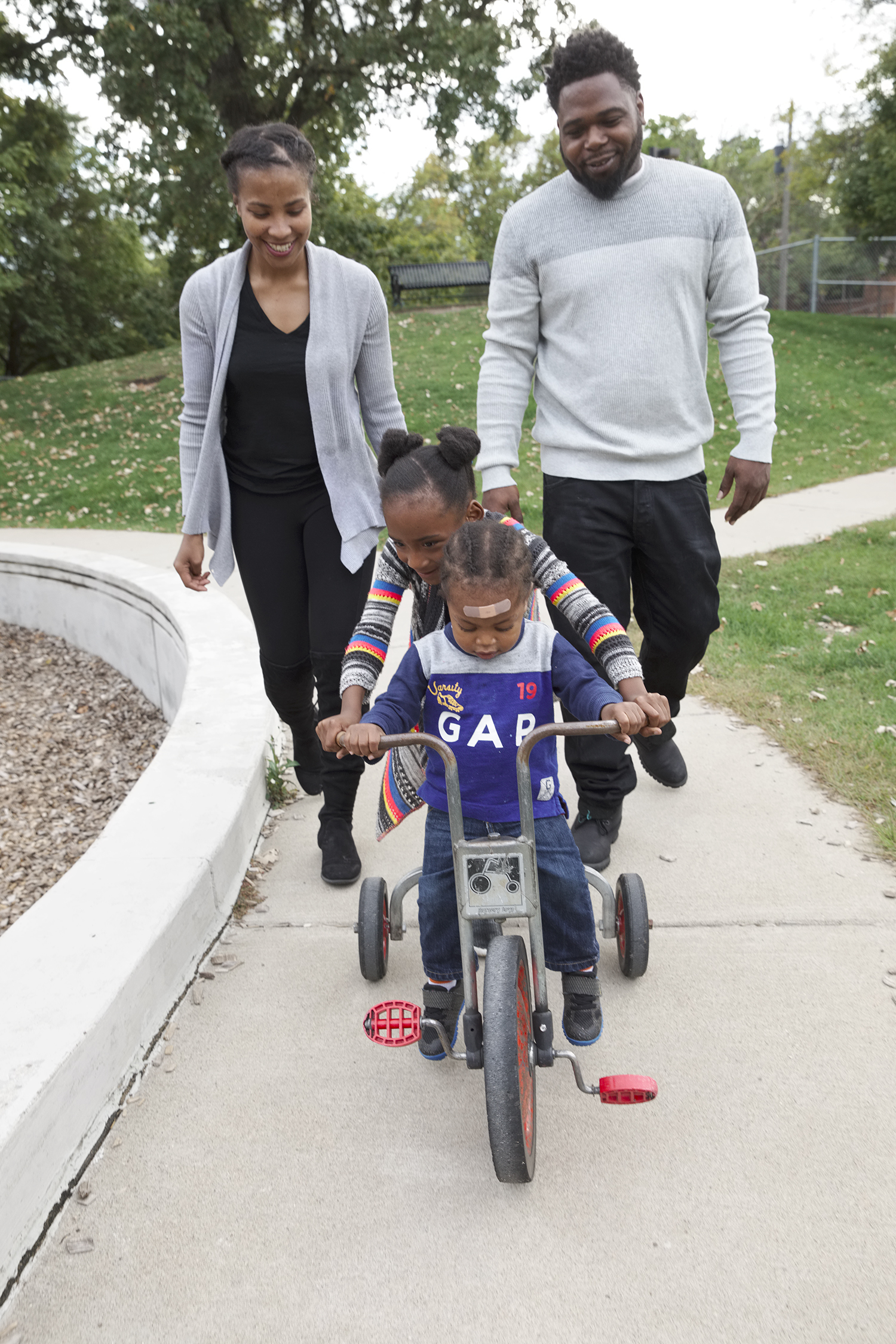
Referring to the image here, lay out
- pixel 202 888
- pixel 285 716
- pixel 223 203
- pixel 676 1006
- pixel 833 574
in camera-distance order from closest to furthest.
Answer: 1. pixel 676 1006
2. pixel 202 888
3. pixel 285 716
4. pixel 833 574
5. pixel 223 203

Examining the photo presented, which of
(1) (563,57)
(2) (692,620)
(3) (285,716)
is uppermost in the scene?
(1) (563,57)

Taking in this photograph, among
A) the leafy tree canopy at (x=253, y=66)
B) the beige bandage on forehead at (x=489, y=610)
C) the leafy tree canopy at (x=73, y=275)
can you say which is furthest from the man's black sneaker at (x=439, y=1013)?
the leafy tree canopy at (x=73, y=275)

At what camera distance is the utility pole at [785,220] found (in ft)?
79.5

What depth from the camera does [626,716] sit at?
80.7 inches

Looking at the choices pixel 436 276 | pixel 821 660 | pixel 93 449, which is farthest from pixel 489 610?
pixel 436 276

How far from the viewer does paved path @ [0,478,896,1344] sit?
1.83 meters

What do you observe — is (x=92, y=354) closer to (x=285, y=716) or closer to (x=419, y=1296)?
(x=285, y=716)

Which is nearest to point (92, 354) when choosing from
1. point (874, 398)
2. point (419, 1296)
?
point (874, 398)

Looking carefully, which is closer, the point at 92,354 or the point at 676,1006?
the point at 676,1006

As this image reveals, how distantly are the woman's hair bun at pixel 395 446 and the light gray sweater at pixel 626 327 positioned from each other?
389 mm

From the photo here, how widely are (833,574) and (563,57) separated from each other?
15.6 feet

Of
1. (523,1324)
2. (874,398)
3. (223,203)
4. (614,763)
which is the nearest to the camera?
(523,1324)

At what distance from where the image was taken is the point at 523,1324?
1785mm

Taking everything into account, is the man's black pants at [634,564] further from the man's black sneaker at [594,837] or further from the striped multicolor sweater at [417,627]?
the striped multicolor sweater at [417,627]
